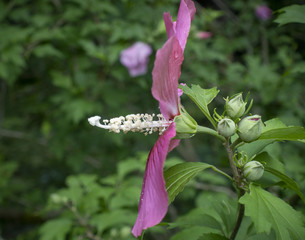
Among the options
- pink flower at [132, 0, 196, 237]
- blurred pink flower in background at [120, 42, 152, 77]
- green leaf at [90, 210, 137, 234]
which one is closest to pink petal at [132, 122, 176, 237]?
pink flower at [132, 0, 196, 237]

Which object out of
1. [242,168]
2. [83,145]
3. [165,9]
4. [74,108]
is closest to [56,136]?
[83,145]

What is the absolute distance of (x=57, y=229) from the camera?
4.95 ft

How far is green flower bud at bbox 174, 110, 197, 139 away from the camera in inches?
26.1

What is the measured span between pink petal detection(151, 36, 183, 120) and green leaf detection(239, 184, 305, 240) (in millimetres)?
225

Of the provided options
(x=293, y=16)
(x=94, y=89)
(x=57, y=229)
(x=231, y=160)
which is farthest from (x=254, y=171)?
(x=94, y=89)

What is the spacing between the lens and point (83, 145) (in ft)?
7.93

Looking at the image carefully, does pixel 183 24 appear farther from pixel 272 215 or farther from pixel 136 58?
pixel 136 58

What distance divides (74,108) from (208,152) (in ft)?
5.90

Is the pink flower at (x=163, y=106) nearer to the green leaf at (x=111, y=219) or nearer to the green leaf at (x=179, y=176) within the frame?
the green leaf at (x=179, y=176)

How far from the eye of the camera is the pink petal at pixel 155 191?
1.96ft

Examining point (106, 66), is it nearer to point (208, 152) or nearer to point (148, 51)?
point (148, 51)

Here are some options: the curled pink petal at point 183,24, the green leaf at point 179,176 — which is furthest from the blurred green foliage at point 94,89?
the curled pink petal at point 183,24

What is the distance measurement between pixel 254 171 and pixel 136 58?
154 cm

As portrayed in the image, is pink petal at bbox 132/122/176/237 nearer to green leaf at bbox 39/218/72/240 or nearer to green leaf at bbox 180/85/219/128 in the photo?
green leaf at bbox 180/85/219/128
